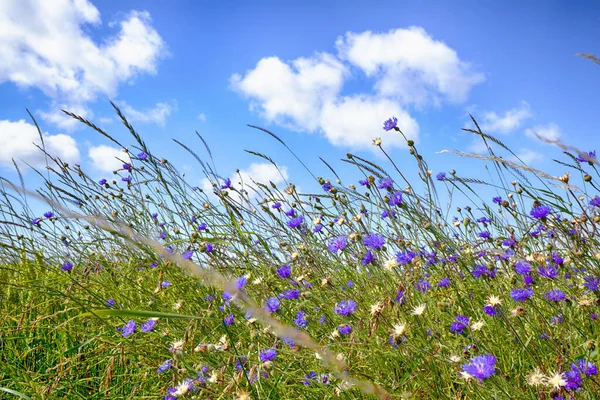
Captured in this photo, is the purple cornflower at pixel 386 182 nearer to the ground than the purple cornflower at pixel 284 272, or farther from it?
farther from it

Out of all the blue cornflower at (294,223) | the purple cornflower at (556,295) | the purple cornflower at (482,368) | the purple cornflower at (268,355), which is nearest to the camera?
the purple cornflower at (482,368)

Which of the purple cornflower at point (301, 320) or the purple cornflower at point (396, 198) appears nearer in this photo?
the purple cornflower at point (301, 320)

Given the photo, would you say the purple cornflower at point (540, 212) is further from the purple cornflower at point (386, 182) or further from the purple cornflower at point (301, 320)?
the purple cornflower at point (301, 320)

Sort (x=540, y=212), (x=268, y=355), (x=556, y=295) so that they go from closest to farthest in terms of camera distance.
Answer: (x=268, y=355), (x=556, y=295), (x=540, y=212)

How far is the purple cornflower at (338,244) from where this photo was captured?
2326 mm

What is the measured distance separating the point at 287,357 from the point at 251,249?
64 cm

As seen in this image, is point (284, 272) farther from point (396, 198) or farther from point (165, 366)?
point (165, 366)

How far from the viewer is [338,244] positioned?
2330 millimetres

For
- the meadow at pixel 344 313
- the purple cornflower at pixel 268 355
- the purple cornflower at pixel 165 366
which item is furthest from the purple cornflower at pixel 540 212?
the purple cornflower at pixel 165 366

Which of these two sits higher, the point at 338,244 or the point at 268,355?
the point at 338,244

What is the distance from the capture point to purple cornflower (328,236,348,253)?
2326 millimetres

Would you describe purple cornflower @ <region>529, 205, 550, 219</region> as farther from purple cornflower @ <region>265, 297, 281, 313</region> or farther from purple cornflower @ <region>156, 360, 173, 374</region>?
purple cornflower @ <region>156, 360, 173, 374</region>

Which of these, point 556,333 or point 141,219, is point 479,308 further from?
point 141,219

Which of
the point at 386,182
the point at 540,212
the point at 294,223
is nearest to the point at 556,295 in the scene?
the point at 540,212
